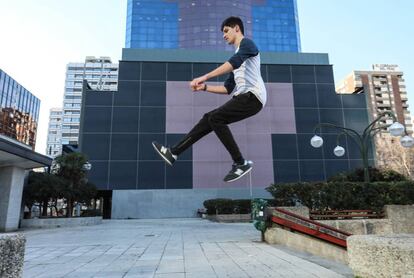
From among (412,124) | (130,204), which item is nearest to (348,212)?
(130,204)

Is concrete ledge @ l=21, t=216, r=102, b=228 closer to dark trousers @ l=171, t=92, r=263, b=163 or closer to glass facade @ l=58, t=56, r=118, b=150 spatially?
dark trousers @ l=171, t=92, r=263, b=163

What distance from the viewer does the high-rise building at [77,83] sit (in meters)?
132

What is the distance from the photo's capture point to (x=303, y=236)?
10969 mm

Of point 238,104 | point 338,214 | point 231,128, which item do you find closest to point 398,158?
point 231,128

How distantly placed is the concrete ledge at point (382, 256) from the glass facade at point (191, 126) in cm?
3432

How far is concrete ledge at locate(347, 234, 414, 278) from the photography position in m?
3.96

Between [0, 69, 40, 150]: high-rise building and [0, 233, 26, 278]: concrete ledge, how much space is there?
77634 millimetres

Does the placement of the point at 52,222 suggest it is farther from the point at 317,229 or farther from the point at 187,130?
the point at 317,229

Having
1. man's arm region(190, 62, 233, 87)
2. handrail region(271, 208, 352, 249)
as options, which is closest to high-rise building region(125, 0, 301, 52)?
handrail region(271, 208, 352, 249)

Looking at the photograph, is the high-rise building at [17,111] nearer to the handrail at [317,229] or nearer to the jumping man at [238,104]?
the handrail at [317,229]

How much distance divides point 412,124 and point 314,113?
345 ft

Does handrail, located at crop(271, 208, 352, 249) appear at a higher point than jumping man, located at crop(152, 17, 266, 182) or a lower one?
lower

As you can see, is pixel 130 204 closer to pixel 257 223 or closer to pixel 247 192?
pixel 247 192

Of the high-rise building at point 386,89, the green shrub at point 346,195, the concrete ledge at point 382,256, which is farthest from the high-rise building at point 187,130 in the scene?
the high-rise building at point 386,89
